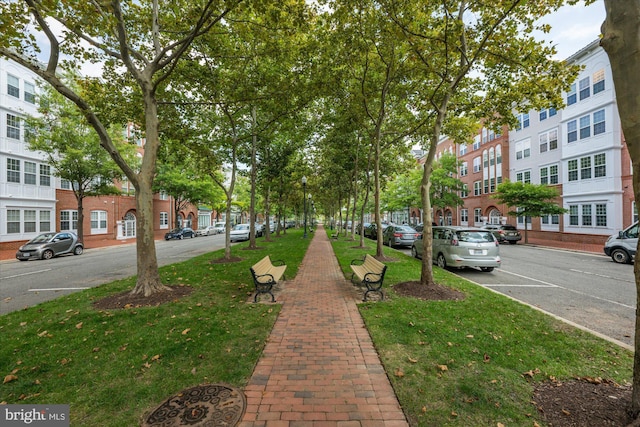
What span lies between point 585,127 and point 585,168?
335cm

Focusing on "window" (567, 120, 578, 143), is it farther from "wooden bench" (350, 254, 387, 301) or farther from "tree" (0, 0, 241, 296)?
"tree" (0, 0, 241, 296)

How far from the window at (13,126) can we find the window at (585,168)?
4482 cm

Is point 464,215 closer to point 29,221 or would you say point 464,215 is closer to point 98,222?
point 98,222

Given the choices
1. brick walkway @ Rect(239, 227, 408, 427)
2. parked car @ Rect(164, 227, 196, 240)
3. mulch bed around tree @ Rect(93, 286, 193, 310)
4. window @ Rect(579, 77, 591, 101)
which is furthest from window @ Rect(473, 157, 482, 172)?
mulch bed around tree @ Rect(93, 286, 193, 310)

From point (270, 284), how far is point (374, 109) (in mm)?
11279

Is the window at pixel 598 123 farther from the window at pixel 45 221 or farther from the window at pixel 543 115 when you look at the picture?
the window at pixel 45 221

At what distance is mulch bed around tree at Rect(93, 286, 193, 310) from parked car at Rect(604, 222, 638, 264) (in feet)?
59.9

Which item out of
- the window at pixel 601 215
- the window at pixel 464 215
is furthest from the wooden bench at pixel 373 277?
the window at pixel 464 215

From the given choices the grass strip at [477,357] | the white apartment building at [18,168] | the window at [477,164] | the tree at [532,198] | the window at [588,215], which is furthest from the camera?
the window at [477,164]

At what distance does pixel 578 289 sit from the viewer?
327 inches

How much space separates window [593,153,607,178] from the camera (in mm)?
21672

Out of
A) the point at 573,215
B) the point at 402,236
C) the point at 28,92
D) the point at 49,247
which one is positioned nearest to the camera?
the point at 49,247

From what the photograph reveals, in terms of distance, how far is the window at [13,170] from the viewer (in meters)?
21.1

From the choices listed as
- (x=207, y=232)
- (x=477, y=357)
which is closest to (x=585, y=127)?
(x=477, y=357)
